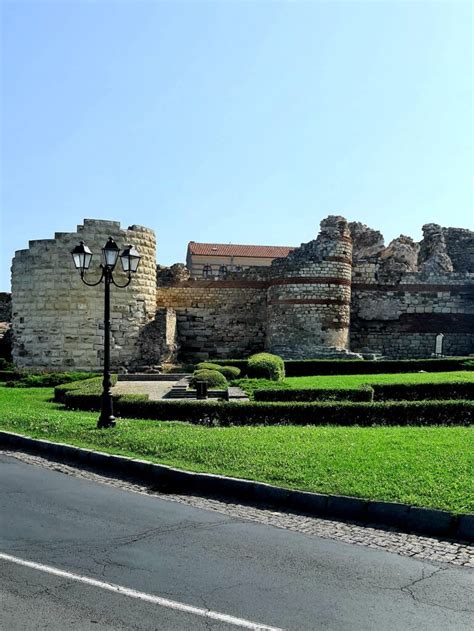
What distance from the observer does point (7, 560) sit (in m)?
6.02

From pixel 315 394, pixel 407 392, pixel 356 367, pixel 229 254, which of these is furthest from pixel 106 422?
pixel 229 254

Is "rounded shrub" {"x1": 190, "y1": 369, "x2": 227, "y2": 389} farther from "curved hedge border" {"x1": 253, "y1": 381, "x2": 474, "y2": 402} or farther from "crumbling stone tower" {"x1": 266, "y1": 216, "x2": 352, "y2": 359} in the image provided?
"crumbling stone tower" {"x1": 266, "y1": 216, "x2": 352, "y2": 359}

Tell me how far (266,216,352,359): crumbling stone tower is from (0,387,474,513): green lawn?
1406 centimetres

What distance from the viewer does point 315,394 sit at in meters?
15.3

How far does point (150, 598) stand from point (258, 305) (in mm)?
24564

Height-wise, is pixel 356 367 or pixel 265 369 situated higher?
pixel 265 369

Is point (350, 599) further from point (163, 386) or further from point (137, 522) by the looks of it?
point (163, 386)

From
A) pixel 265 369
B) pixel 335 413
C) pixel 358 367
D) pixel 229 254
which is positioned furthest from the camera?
pixel 229 254

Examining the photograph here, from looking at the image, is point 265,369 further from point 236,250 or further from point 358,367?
point 236,250

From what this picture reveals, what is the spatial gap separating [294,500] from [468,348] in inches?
940

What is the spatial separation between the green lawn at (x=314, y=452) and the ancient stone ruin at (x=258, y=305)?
10166 millimetres

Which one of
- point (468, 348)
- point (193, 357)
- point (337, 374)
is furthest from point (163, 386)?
point (468, 348)

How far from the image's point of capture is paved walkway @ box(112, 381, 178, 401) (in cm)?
1838

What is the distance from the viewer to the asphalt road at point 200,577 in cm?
484
